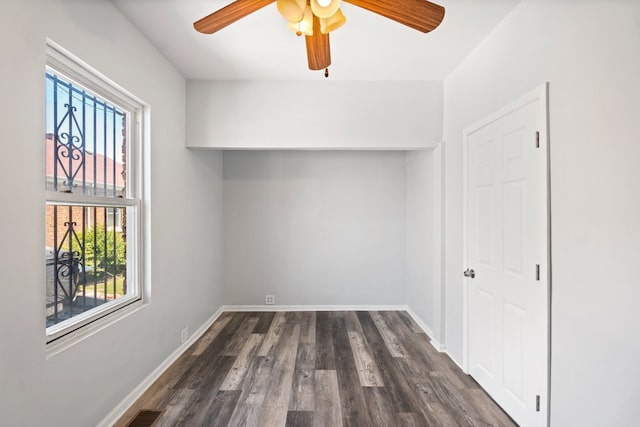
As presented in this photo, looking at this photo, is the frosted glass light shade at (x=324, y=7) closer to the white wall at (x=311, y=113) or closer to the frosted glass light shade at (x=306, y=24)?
the frosted glass light shade at (x=306, y=24)

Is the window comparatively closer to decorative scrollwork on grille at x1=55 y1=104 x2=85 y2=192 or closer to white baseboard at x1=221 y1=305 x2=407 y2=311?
decorative scrollwork on grille at x1=55 y1=104 x2=85 y2=192

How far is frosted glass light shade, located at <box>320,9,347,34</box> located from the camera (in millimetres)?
1487

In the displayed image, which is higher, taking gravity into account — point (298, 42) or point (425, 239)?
point (298, 42)

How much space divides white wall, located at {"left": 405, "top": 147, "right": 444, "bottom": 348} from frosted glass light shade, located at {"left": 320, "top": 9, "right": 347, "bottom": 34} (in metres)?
1.87

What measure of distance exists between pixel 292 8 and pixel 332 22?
0.76 ft

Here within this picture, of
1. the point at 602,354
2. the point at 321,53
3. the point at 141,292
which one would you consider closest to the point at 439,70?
the point at 321,53

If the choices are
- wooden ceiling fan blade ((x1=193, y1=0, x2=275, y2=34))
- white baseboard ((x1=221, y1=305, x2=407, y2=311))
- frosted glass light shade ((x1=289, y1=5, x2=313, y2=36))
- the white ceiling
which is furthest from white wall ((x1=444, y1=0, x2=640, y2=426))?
white baseboard ((x1=221, y1=305, x2=407, y2=311))

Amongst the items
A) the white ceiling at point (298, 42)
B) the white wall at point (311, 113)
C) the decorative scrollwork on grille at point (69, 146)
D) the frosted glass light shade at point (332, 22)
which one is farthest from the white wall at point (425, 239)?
the decorative scrollwork on grille at point (69, 146)

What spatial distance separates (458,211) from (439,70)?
4.37ft

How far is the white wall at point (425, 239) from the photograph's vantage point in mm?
3018

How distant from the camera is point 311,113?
299cm

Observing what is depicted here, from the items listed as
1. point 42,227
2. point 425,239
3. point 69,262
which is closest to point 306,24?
point 42,227

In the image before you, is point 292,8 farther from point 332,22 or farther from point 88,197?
point 88,197

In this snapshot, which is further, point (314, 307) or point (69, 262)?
point (314, 307)
